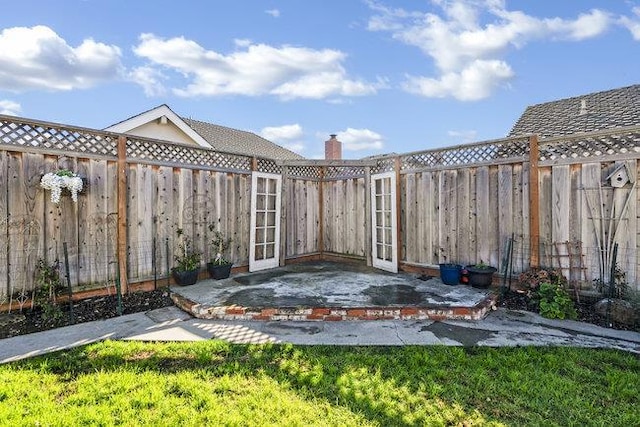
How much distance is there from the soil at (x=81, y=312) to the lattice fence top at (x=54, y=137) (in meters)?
2.06

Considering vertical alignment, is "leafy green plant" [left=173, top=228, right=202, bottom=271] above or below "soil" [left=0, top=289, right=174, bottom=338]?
above

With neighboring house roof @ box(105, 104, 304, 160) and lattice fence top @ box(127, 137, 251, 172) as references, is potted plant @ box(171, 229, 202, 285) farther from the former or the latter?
neighboring house roof @ box(105, 104, 304, 160)

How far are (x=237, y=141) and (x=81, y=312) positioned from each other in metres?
9.07

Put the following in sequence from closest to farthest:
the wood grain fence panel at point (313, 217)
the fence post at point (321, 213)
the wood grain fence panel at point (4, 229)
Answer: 1. the wood grain fence panel at point (4, 229)
2. the wood grain fence panel at point (313, 217)
3. the fence post at point (321, 213)

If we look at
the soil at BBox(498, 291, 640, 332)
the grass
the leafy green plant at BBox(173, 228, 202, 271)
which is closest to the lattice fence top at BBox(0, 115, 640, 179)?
the leafy green plant at BBox(173, 228, 202, 271)

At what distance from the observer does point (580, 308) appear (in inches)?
166

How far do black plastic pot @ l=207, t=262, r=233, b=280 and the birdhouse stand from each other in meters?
5.83

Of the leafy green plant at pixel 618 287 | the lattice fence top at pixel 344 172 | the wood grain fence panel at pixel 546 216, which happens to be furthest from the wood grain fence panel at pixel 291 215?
the leafy green plant at pixel 618 287

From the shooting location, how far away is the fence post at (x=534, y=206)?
482 centimetres

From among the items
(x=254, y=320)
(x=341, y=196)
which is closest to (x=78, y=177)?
(x=254, y=320)

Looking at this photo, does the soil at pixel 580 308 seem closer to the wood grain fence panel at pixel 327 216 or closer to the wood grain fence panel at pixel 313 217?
the wood grain fence panel at pixel 327 216

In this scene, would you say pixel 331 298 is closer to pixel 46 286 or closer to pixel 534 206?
pixel 534 206

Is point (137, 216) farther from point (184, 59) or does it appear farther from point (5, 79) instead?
point (5, 79)

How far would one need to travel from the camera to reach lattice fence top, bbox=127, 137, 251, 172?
200 inches
